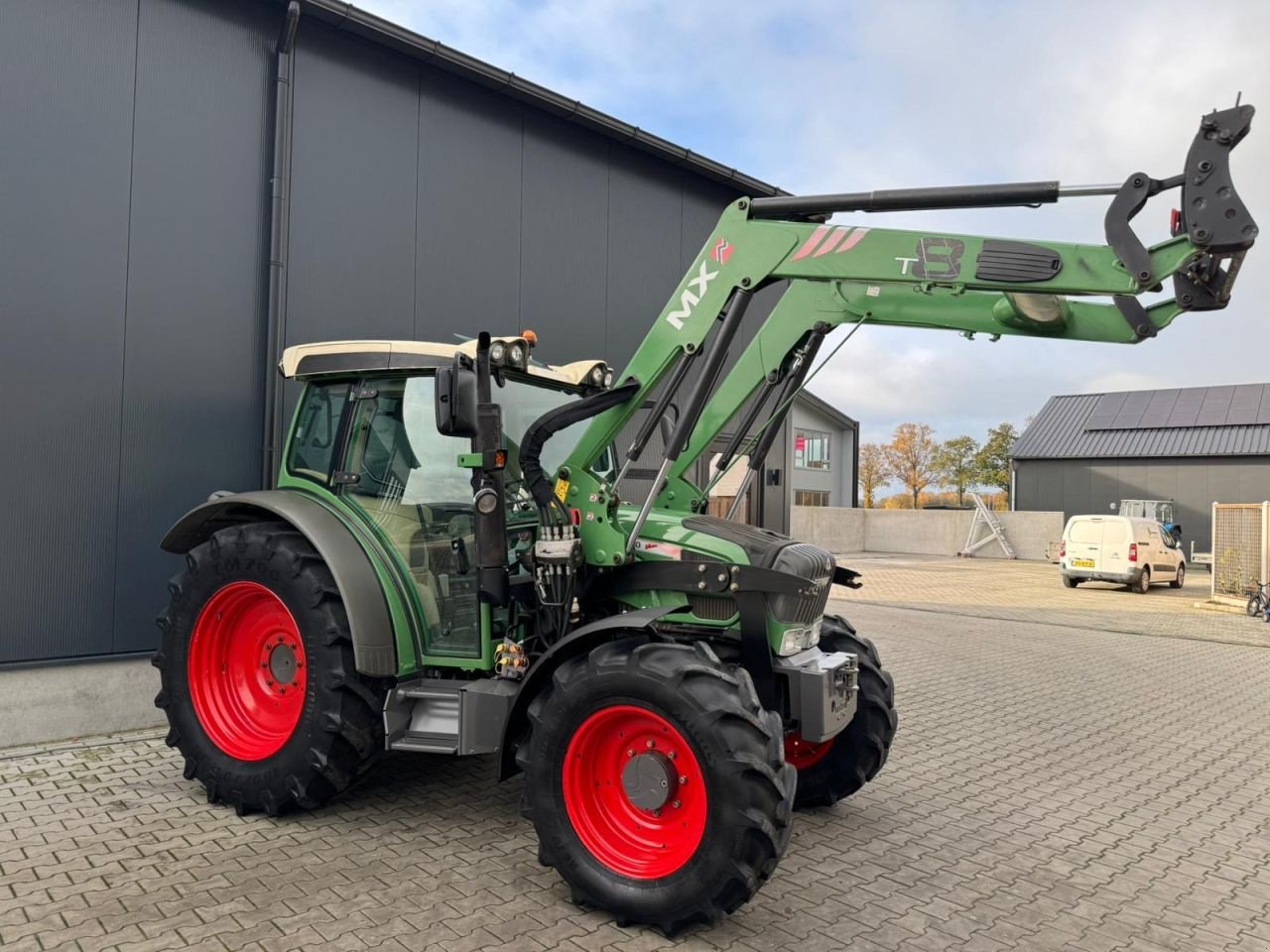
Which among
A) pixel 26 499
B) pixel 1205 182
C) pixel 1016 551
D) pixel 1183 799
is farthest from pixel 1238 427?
pixel 26 499

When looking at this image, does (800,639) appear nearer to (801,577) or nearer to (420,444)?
(801,577)

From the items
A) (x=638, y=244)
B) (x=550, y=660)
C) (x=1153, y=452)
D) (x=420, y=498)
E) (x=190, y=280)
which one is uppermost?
(x=638, y=244)

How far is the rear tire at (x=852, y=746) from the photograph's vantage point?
15.2ft

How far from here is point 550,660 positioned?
3.83m

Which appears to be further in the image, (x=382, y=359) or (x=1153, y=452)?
(x=1153, y=452)

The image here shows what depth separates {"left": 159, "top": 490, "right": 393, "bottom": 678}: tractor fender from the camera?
14.2 ft

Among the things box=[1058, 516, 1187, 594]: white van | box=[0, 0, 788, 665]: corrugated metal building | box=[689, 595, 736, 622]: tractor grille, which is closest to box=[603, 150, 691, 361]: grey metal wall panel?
box=[0, 0, 788, 665]: corrugated metal building

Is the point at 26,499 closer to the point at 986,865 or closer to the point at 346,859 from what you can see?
the point at 346,859

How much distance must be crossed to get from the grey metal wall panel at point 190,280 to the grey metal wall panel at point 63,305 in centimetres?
11

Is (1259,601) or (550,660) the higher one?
(550,660)

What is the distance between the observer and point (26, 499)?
18.5 ft

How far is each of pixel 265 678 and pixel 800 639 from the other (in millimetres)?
2903

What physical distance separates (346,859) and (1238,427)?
36363 mm

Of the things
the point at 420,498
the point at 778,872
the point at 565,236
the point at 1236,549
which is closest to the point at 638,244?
the point at 565,236
